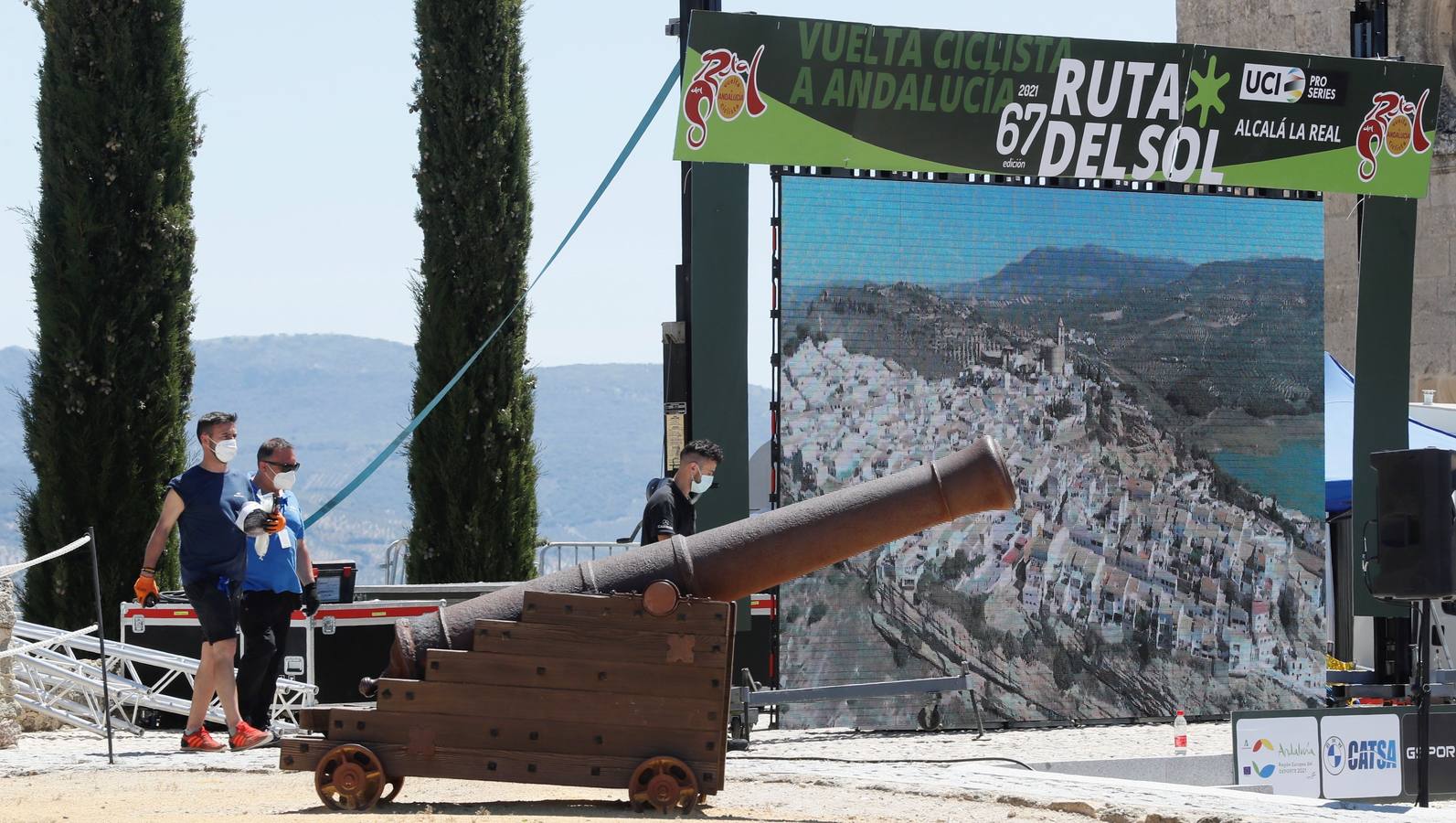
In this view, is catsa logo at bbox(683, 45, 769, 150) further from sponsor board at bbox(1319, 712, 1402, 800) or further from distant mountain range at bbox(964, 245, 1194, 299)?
sponsor board at bbox(1319, 712, 1402, 800)

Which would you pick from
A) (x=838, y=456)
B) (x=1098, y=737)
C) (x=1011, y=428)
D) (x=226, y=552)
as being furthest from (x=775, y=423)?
(x=226, y=552)

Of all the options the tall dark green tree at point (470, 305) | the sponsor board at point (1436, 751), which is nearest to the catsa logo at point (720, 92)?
the tall dark green tree at point (470, 305)

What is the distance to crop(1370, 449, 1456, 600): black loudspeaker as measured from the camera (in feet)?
32.1

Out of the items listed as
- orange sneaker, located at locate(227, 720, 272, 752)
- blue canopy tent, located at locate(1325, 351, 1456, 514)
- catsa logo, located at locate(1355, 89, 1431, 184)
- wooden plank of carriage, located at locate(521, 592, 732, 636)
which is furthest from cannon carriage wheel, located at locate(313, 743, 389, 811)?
blue canopy tent, located at locate(1325, 351, 1456, 514)

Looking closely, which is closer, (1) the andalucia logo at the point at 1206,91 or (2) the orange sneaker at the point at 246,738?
(2) the orange sneaker at the point at 246,738

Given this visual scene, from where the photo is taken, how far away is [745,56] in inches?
471

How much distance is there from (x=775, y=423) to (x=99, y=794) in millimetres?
5920

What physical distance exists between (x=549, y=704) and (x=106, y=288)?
9.46 meters

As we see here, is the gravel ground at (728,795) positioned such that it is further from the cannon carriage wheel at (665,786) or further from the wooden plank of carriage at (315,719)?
the wooden plank of carriage at (315,719)

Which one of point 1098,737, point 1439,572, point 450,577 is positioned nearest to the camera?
point 1439,572

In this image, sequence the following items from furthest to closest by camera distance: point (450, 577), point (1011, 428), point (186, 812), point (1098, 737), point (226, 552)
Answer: point (450, 577), point (1011, 428), point (1098, 737), point (226, 552), point (186, 812)

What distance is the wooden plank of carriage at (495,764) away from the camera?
6.67m

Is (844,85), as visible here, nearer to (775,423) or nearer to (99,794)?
(775,423)

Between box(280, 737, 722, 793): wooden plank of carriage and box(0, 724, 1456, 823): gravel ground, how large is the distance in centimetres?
13
